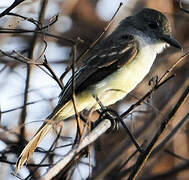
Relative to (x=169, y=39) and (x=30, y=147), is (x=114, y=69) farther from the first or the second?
(x=30, y=147)

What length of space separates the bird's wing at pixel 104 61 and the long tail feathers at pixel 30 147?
467 mm

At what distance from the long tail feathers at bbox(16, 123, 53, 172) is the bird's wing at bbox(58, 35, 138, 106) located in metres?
0.47

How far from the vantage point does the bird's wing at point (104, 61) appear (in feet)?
17.4

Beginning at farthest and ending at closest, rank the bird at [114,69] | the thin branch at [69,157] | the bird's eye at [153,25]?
the bird's eye at [153,25] < the bird at [114,69] < the thin branch at [69,157]

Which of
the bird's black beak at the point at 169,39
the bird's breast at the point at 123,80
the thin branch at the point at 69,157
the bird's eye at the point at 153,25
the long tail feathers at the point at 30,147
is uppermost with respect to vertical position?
the bird's eye at the point at 153,25

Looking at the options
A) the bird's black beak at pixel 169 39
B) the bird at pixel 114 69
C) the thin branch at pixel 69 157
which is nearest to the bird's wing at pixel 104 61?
the bird at pixel 114 69

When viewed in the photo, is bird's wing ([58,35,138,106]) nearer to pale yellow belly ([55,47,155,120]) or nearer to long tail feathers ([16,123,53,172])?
pale yellow belly ([55,47,155,120])

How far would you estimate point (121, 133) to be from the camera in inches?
306

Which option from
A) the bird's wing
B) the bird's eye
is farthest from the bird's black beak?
the bird's wing

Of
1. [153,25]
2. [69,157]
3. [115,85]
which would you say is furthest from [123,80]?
[69,157]

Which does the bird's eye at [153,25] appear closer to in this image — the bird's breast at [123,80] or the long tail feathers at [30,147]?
the bird's breast at [123,80]

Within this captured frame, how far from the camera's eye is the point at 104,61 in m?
5.47

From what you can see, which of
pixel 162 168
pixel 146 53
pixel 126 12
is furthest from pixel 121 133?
pixel 146 53

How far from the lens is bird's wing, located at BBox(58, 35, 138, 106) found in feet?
17.4
